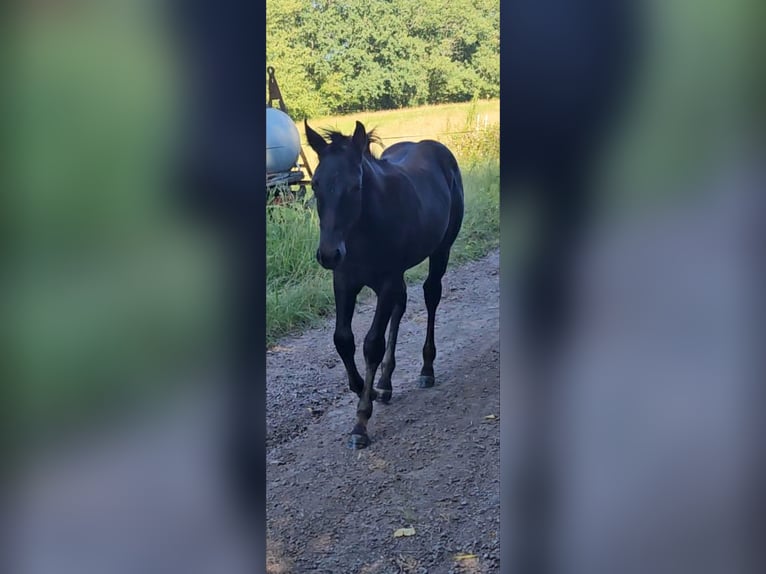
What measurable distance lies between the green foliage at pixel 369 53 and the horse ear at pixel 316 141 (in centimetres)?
6

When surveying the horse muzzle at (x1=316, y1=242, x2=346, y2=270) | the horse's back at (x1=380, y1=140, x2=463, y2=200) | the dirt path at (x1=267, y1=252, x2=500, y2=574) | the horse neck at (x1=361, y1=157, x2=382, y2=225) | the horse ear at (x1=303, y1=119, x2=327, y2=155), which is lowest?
the dirt path at (x1=267, y1=252, x2=500, y2=574)

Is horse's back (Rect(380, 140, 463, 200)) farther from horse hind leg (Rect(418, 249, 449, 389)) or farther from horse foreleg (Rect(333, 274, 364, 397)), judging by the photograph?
horse foreleg (Rect(333, 274, 364, 397))

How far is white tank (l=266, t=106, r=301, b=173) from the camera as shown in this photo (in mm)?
2777

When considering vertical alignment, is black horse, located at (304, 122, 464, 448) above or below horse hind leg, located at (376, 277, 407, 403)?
above

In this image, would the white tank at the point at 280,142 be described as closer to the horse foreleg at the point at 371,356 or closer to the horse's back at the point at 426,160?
the horse's back at the point at 426,160

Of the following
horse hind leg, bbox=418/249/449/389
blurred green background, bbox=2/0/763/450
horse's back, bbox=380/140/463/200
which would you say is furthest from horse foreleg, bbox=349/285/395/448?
blurred green background, bbox=2/0/763/450

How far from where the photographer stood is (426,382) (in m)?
2.80

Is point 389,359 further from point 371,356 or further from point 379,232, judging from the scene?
point 379,232

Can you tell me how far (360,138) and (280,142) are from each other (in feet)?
0.90

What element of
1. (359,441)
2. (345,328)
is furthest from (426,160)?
(359,441)

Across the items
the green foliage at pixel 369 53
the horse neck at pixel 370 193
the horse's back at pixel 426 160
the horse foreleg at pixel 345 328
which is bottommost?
the horse foreleg at pixel 345 328

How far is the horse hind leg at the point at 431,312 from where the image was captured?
279cm

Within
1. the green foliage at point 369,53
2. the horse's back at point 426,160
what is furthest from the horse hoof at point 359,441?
the green foliage at point 369,53

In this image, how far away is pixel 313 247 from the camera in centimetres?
278
